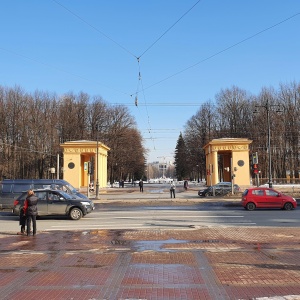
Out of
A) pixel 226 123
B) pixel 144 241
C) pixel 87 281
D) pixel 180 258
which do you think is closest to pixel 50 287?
pixel 87 281

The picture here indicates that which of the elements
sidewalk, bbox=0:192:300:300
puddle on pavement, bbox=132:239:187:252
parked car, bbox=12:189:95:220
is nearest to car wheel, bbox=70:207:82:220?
parked car, bbox=12:189:95:220

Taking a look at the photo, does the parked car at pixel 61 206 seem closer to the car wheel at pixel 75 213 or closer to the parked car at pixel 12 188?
the car wheel at pixel 75 213

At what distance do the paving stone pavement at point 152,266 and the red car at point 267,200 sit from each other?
37.9 ft

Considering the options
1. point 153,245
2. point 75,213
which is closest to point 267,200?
point 75,213

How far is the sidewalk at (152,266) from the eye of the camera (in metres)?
6.63

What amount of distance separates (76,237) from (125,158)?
7314 cm

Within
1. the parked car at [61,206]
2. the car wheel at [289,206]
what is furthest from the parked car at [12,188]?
the car wheel at [289,206]

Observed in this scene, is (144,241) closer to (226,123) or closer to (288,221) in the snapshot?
(288,221)

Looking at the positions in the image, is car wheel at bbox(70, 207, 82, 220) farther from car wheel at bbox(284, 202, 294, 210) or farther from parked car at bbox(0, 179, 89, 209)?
car wheel at bbox(284, 202, 294, 210)

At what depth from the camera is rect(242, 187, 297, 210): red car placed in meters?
25.2

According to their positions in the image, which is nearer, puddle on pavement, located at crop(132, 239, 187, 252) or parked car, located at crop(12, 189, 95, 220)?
puddle on pavement, located at crop(132, 239, 187, 252)

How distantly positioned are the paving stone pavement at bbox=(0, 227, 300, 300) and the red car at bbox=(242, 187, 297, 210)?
11542mm

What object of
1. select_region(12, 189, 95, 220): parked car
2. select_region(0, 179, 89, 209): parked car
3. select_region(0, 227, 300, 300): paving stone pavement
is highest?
select_region(0, 179, 89, 209): parked car

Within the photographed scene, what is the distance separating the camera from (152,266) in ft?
28.3
